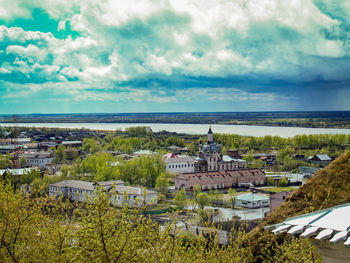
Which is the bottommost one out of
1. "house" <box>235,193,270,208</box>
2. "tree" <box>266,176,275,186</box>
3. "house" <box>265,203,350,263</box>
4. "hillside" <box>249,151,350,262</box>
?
"tree" <box>266,176,275,186</box>

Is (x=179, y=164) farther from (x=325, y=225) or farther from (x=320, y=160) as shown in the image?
(x=325, y=225)

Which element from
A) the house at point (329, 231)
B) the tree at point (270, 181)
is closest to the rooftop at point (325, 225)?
the house at point (329, 231)

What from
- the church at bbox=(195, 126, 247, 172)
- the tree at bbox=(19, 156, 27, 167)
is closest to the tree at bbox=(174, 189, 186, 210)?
the church at bbox=(195, 126, 247, 172)

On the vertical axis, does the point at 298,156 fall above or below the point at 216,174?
below

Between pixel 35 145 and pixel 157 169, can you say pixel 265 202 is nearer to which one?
pixel 157 169

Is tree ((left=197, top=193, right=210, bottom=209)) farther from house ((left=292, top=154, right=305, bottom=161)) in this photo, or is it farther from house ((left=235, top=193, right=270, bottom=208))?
house ((left=292, top=154, right=305, bottom=161))

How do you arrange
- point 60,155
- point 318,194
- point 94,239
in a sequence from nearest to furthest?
1. point 94,239
2. point 318,194
3. point 60,155

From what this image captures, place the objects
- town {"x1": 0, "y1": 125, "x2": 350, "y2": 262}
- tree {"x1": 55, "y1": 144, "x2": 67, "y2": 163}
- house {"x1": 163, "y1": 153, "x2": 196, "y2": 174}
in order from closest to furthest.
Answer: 1. town {"x1": 0, "y1": 125, "x2": 350, "y2": 262}
2. house {"x1": 163, "y1": 153, "x2": 196, "y2": 174}
3. tree {"x1": 55, "y1": 144, "x2": 67, "y2": 163}

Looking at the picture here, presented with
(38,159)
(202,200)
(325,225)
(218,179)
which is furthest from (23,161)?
(325,225)
